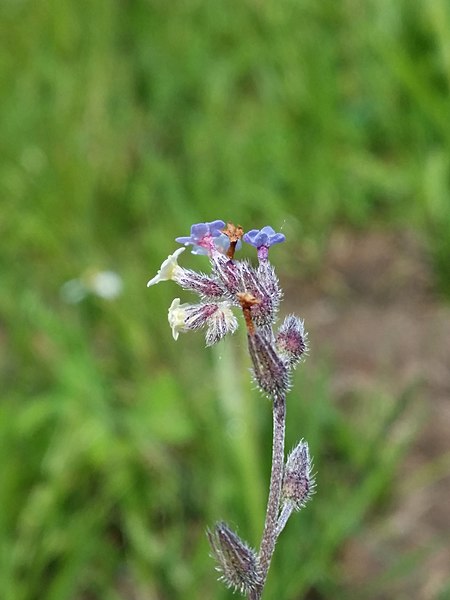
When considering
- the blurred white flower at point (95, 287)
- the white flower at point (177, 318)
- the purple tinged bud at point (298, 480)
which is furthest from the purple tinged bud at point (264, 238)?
the blurred white flower at point (95, 287)

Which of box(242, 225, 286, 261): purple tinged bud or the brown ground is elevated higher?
the brown ground

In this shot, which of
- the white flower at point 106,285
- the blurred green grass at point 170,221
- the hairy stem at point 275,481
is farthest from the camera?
the white flower at point 106,285

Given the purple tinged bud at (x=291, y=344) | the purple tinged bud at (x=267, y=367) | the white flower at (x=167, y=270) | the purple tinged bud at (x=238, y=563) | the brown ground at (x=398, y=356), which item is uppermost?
the brown ground at (x=398, y=356)

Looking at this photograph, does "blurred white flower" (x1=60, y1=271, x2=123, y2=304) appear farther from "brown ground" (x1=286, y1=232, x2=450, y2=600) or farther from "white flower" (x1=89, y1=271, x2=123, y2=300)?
"brown ground" (x1=286, y1=232, x2=450, y2=600)

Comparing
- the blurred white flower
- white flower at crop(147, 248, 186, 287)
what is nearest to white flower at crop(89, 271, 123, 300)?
the blurred white flower

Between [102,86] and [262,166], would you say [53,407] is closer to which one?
[262,166]

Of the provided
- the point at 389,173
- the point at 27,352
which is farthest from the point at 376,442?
the point at 389,173

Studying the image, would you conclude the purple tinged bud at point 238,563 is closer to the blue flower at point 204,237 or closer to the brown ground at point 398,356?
the blue flower at point 204,237
